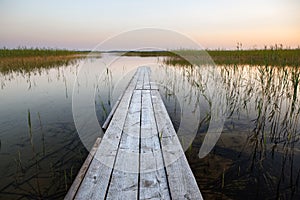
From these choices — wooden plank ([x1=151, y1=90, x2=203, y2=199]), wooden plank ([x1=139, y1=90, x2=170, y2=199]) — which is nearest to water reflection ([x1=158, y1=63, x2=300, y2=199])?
wooden plank ([x1=151, y1=90, x2=203, y2=199])

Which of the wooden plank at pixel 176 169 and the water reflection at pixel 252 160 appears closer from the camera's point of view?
the wooden plank at pixel 176 169

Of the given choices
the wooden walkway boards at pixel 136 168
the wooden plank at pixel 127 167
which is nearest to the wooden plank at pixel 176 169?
the wooden walkway boards at pixel 136 168

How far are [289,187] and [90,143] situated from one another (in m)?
2.39

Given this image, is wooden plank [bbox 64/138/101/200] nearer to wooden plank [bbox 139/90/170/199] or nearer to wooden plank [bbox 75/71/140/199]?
wooden plank [bbox 75/71/140/199]

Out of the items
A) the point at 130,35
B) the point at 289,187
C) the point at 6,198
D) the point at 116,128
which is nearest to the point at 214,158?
the point at 289,187

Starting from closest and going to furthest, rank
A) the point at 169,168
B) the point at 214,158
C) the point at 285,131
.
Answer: the point at 169,168
the point at 214,158
the point at 285,131

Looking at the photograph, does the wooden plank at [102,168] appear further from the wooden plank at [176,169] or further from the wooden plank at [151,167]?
the wooden plank at [176,169]

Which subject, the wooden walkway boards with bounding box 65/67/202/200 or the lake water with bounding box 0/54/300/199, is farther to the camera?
the lake water with bounding box 0/54/300/199

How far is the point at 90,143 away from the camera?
9.50 feet

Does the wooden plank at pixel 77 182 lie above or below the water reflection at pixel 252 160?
above

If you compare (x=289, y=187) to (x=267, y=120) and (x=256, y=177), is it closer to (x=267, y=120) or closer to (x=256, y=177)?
(x=256, y=177)

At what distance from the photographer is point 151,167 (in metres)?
1.81

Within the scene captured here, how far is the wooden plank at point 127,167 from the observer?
1505mm

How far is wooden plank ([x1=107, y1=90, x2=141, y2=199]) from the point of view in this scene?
1505 millimetres
